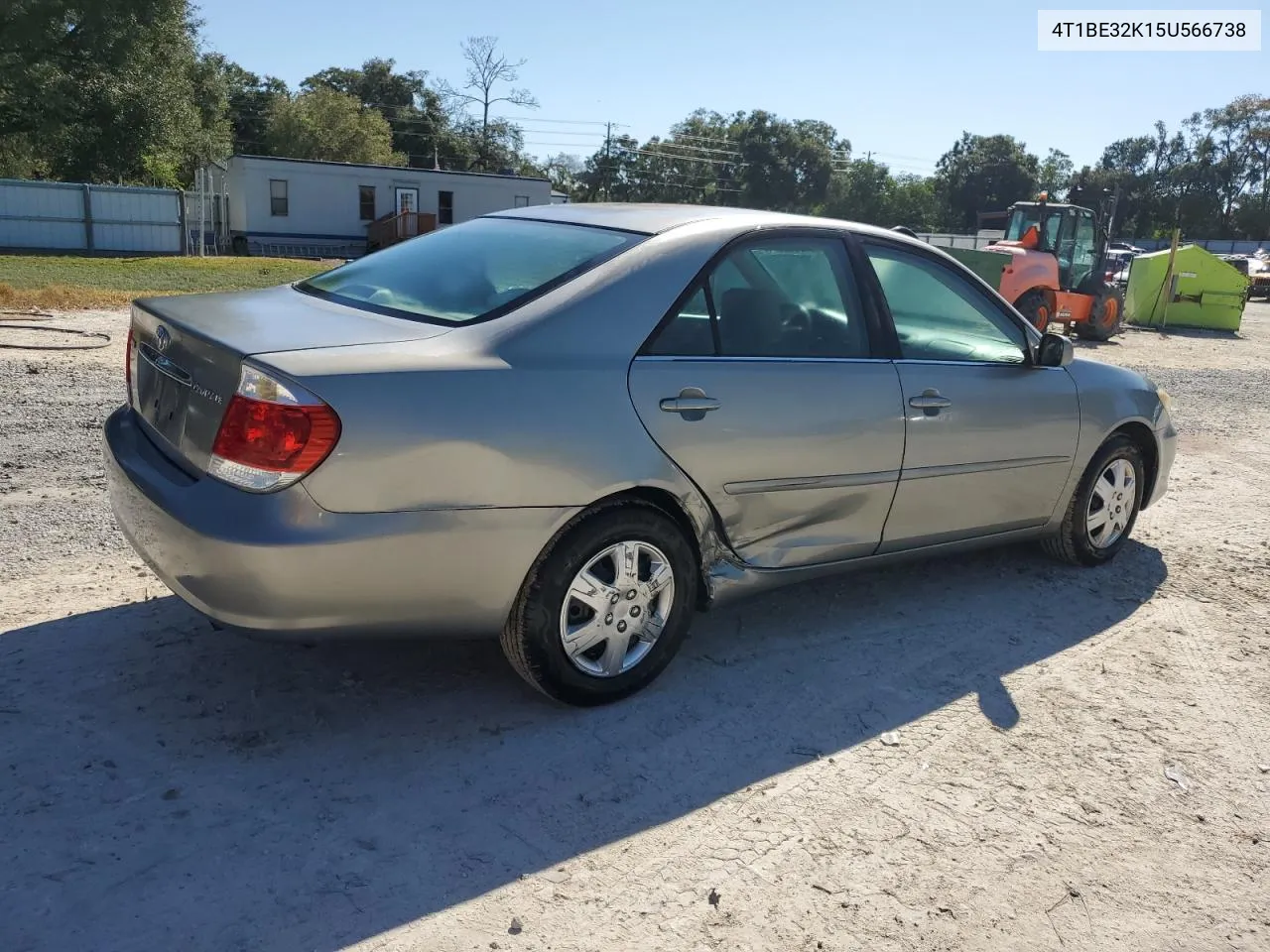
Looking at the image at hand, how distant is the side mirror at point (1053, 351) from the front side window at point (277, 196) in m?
35.5

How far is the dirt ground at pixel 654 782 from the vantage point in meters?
2.49

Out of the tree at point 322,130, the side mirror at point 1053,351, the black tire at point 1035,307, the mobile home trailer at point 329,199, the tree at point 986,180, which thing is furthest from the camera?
the tree at point 986,180

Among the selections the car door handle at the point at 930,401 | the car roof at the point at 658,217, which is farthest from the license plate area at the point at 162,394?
the car door handle at the point at 930,401

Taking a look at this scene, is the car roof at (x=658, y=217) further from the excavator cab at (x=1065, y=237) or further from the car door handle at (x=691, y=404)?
the excavator cab at (x=1065, y=237)

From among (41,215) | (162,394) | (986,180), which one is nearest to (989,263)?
(162,394)

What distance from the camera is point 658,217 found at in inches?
152

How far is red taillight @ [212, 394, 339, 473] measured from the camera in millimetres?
2758

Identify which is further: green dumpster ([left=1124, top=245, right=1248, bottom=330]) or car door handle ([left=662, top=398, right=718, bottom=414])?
green dumpster ([left=1124, top=245, right=1248, bottom=330])

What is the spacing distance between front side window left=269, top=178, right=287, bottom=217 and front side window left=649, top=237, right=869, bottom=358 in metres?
35.5

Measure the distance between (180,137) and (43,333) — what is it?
1151 inches

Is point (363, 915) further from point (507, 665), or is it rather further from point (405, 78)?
point (405, 78)

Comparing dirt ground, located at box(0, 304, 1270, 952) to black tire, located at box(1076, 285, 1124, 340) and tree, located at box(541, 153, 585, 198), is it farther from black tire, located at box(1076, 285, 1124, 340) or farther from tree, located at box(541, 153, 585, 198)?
tree, located at box(541, 153, 585, 198)

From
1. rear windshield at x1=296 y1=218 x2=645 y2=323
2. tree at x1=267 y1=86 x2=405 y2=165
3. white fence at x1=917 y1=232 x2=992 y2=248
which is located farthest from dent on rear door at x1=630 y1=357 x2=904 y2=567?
tree at x1=267 y1=86 x2=405 y2=165

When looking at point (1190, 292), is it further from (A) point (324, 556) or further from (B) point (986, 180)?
(B) point (986, 180)
